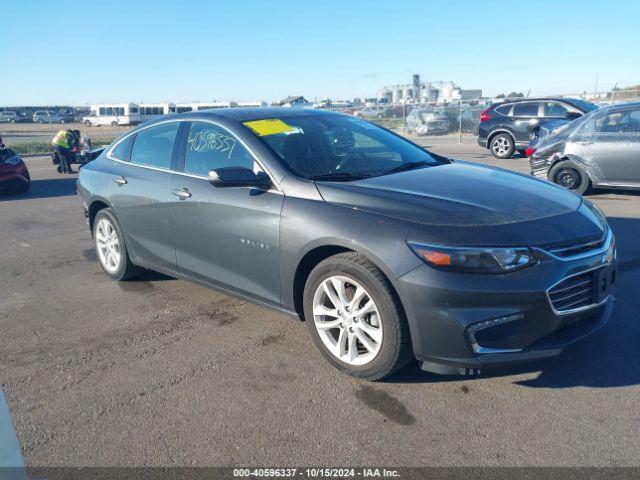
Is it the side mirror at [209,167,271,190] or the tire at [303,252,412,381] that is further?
the side mirror at [209,167,271,190]

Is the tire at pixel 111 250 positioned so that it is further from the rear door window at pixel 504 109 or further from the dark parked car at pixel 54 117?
the dark parked car at pixel 54 117

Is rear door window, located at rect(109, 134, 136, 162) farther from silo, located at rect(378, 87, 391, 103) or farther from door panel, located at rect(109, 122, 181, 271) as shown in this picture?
silo, located at rect(378, 87, 391, 103)

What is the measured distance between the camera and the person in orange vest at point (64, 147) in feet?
50.2

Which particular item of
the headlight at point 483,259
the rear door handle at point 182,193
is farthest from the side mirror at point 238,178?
→ the headlight at point 483,259

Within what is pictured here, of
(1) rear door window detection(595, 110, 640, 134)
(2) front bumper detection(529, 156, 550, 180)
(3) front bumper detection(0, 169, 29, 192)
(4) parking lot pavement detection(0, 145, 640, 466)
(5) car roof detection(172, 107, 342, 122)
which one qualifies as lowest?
(4) parking lot pavement detection(0, 145, 640, 466)

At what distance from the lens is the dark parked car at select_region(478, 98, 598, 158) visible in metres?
15.2

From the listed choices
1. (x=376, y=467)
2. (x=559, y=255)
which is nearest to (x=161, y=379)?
(x=376, y=467)

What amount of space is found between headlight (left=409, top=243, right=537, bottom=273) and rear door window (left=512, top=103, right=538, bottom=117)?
13756 millimetres

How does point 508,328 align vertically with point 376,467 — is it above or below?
above

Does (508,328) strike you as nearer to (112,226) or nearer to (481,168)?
(481,168)

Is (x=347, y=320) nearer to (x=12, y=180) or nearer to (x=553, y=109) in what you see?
(x=12, y=180)

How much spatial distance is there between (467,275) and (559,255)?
1.80ft

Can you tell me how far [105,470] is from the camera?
2668mm

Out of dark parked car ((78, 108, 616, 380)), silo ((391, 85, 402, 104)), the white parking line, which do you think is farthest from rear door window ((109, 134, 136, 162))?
silo ((391, 85, 402, 104))
